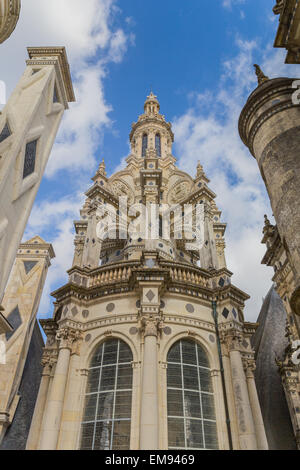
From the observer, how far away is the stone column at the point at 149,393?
10.4 m

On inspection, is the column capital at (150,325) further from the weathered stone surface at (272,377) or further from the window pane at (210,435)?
the weathered stone surface at (272,377)

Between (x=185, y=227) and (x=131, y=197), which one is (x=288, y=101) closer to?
(x=185, y=227)

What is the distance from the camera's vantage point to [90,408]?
12.3 meters

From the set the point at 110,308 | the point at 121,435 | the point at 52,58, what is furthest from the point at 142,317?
the point at 52,58

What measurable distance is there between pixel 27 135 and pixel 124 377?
9.67 meters

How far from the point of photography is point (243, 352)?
48.5 feet

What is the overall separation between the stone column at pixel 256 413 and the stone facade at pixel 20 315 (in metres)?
12.0

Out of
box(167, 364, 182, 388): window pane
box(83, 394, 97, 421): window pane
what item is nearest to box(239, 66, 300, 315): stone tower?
box(167, 364, 182, 388): window pane

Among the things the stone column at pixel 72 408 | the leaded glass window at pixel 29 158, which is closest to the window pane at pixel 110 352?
the stone column at pixel 72 408

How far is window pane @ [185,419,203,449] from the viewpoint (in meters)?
11.5

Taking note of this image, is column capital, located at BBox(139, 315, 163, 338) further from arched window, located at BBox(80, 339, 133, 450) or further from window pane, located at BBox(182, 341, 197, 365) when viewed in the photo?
window pane, located at BBox(182, 341, 197, 365)

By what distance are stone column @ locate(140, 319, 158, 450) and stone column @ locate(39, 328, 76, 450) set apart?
320cm
